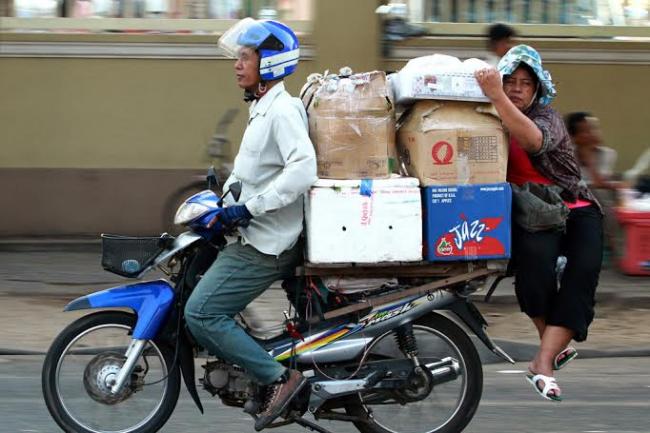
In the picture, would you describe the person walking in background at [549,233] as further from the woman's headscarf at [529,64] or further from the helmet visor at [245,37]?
the helmet visor at [245,37]

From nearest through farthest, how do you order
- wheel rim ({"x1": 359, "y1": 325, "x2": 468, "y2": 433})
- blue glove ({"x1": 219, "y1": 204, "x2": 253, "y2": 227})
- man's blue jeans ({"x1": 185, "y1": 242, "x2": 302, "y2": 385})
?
blue glove ({"x1": 219, "y1": 204, "x2": 253, "y2": 227}), man's blue jeans ({"x1": 185, "y1": 242, "x2": 302, "y2": 385}), wheel rim ({"x1": 359, "y1": 325, "x2": 468, "y2": 433})

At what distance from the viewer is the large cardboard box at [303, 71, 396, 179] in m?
5.26

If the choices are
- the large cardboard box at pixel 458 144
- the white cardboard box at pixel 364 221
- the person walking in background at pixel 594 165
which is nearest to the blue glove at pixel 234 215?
the white cardboard box at pixel 364 221

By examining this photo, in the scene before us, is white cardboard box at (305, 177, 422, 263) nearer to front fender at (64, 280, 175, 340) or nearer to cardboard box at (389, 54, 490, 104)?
cardboard box at (389, 54, 490, 104)

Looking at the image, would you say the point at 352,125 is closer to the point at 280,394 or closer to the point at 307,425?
the point at 280,394

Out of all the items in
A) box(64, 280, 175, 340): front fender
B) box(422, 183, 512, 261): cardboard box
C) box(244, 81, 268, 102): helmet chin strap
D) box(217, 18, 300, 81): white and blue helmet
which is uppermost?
box(217, 18, 300, 81): white and blue helmet

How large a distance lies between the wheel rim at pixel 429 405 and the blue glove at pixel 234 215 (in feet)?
3.06

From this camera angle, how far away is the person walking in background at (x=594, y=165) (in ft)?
34.0

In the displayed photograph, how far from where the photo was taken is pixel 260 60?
5.23 metres

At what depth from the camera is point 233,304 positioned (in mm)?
5312

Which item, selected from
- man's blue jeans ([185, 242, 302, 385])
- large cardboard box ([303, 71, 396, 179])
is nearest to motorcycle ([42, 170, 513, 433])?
man's blue jeans ([185, 242, 302, 385])

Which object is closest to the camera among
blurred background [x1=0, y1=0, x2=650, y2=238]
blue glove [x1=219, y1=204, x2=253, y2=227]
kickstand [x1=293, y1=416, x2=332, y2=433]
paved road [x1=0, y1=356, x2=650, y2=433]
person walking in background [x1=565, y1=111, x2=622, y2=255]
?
blue glove [x1=219, y1=204, x2=253, y2=227]

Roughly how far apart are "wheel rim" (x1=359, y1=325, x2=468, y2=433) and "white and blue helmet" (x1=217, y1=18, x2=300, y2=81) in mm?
1362

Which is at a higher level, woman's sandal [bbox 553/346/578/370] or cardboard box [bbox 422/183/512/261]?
cardboard box [bbox 422/183/512/261]
